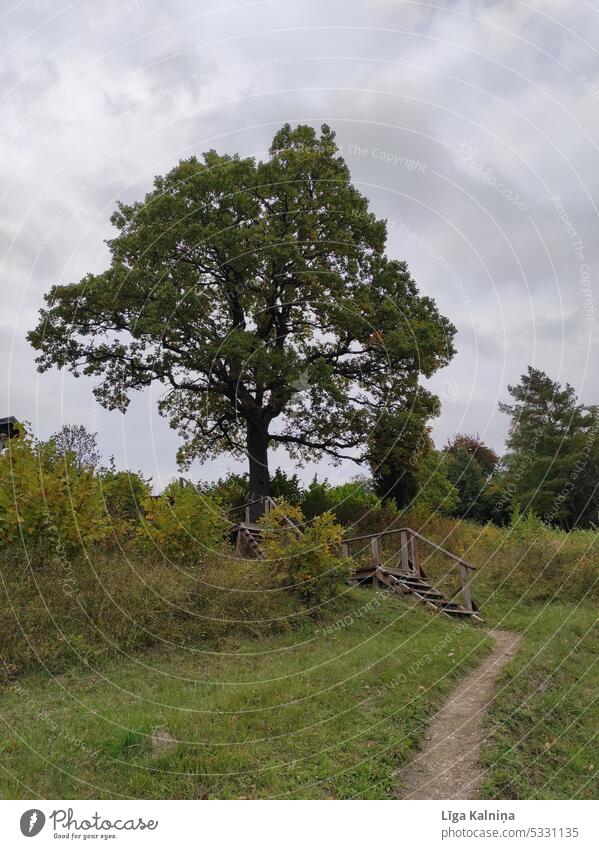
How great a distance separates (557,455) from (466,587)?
23393 millimetres

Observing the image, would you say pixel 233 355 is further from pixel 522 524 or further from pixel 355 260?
pixel 522 524

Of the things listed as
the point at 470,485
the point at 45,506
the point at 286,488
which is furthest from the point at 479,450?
the point at 45,506

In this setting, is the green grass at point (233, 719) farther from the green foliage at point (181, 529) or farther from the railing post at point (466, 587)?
the railing post at point (466, 587)

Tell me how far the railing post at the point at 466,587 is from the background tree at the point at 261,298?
745 centimetres

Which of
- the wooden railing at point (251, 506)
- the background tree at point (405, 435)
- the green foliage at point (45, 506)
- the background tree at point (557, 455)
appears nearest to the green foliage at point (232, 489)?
the wooden railing at point (251, 506)

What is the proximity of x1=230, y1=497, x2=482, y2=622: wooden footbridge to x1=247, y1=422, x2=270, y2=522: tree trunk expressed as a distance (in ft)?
7.55

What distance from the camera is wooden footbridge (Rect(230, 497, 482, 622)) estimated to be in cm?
1658

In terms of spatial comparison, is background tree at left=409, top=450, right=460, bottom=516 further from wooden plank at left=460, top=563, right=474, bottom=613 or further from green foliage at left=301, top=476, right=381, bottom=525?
wooden plank at left=460, top=563, right=474, bottom=613

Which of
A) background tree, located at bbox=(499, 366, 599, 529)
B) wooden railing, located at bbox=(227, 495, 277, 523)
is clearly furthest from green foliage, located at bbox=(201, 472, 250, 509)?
background tree, located at bbox=(499, 366, 599, 529)

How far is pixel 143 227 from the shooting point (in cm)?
2475

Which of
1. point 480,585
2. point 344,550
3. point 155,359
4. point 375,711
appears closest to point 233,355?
point 155,359

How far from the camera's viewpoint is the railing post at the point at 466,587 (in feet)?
54.9
